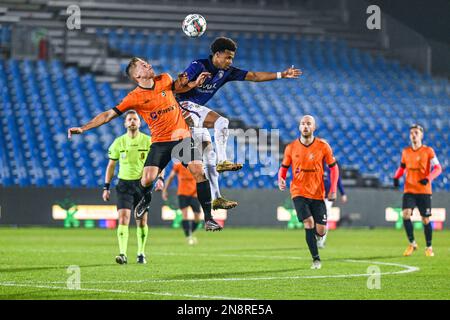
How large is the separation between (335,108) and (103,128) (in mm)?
9265

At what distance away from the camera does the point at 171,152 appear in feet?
41.8

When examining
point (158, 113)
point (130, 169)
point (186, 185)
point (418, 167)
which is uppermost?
point (158, 113)

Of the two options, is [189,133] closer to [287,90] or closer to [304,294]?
[304,294]

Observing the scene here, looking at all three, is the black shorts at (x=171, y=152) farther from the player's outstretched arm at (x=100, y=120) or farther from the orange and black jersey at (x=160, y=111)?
the player's outstretched arm at (x=100, y=120)

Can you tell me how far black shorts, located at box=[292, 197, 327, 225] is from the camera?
14.7 m

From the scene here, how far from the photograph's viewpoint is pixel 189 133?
12820 millimetres

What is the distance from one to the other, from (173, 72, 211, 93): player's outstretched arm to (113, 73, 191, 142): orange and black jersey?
0.60 ft

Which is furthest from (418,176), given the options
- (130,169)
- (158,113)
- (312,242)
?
(158,113)

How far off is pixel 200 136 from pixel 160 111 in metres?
0.67

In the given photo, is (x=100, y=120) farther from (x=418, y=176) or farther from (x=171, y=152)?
(x=418, y=176)

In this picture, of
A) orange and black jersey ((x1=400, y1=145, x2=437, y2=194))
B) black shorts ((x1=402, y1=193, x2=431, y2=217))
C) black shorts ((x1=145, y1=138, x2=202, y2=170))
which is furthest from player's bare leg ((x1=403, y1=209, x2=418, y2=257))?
black shorts ((x1=145, y1=138, x2=202, y2=170))

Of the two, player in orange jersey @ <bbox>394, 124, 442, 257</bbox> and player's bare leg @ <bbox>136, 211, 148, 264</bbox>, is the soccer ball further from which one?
player in orange jersey @ <bbox>394, 124, 442, 257</bbox>

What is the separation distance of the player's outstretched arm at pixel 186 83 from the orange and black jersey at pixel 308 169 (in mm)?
2850
